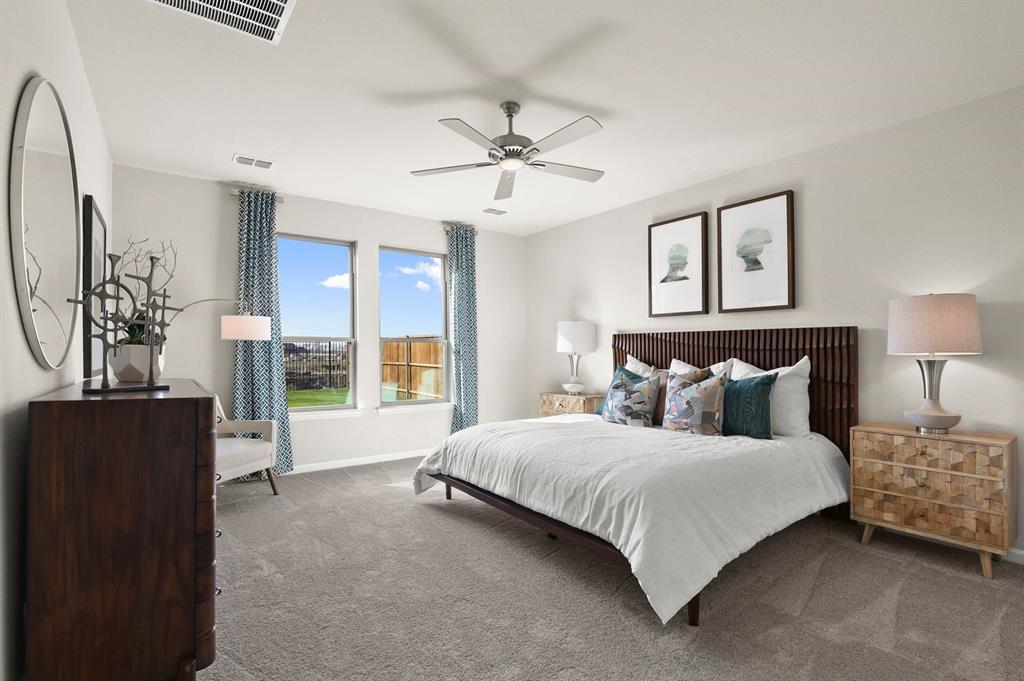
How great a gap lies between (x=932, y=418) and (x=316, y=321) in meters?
5.15

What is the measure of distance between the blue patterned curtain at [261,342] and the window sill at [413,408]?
42.5 inches

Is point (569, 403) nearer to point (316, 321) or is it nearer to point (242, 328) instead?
point (316, 321)

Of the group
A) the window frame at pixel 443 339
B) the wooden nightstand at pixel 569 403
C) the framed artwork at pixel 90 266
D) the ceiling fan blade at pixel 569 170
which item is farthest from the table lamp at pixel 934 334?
the framed artwork at pixel 90 266

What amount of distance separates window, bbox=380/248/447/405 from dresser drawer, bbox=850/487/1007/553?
436 centimetres

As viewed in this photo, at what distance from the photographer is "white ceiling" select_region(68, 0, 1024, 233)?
237 centimetres

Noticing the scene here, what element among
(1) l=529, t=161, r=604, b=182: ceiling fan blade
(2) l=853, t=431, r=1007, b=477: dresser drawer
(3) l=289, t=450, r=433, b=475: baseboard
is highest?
(1) l=529, t=161, r=604, b=182: ceiling fan blade

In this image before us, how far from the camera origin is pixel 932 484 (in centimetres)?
297

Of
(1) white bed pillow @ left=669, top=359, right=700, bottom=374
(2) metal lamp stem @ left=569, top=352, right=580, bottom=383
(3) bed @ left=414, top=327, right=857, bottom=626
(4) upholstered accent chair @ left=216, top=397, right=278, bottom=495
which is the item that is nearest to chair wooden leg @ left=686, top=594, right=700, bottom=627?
(3) bed @ left=414, top=327, right=857, bottom=626

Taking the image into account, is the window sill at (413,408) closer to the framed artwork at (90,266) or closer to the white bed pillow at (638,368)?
the white bed pillow at (638,368)

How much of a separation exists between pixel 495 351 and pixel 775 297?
3394 millimetres

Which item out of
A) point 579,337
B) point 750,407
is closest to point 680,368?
point 750,407

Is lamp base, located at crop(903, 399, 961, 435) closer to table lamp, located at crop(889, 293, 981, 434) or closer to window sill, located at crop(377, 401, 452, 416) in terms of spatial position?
table lamp, located at crop(889, 293, 981, 434)

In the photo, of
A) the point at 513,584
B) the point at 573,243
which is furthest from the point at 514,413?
the point at 513,584

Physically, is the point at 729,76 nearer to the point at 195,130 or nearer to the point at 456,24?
the point at 456,24
